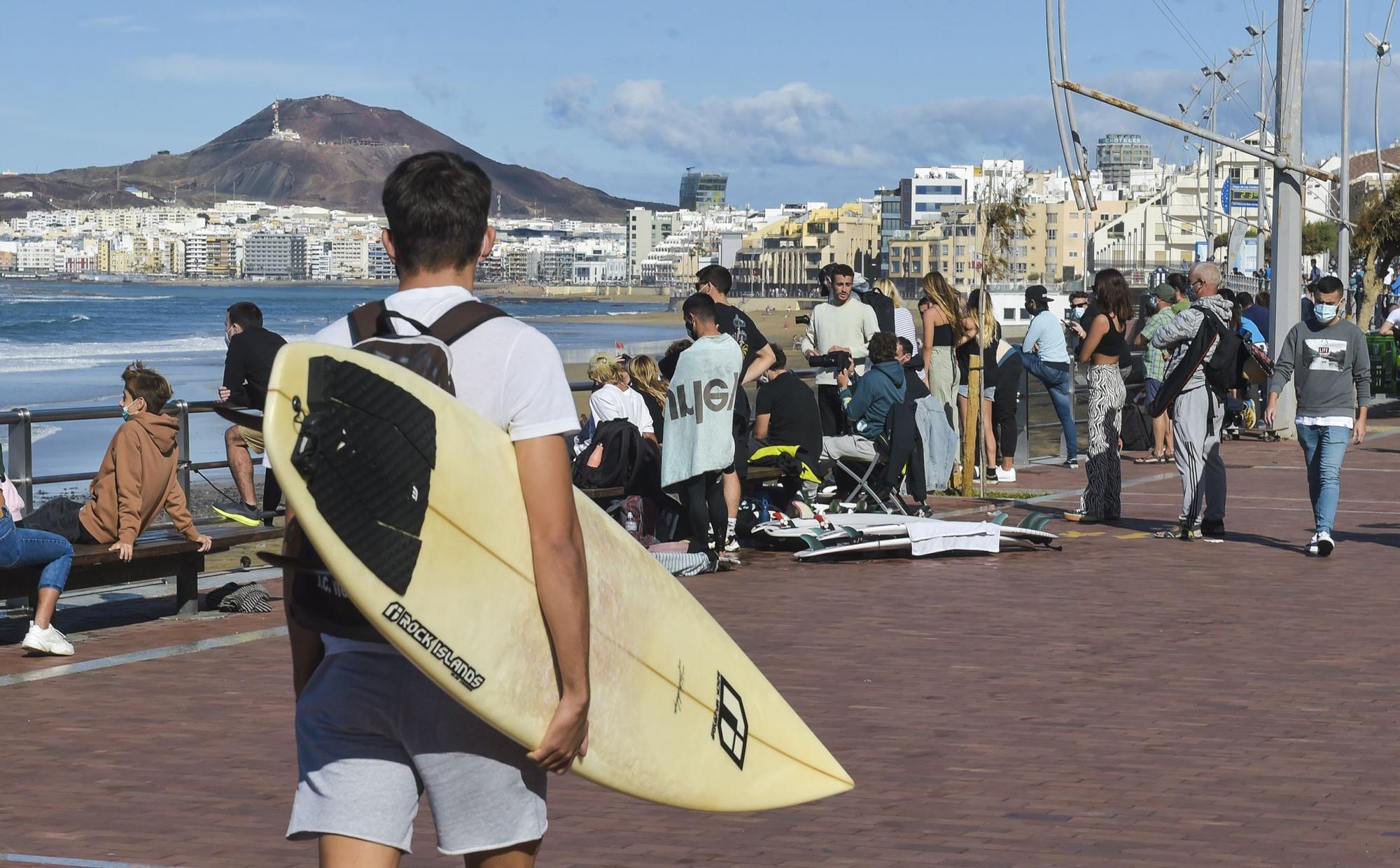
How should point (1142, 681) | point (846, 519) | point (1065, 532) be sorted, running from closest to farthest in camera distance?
1. point (1142, 681)
2. point (846, 519)
3. point (1065, 532)

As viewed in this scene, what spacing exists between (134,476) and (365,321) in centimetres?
632

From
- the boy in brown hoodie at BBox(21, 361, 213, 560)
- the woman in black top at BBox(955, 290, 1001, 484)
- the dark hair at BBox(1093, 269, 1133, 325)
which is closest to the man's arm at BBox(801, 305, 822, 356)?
the woman in black top at BBox(955, 290, 1001, 484)

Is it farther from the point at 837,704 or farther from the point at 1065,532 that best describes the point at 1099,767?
the point at 1065,532

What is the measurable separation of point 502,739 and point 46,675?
5452mm

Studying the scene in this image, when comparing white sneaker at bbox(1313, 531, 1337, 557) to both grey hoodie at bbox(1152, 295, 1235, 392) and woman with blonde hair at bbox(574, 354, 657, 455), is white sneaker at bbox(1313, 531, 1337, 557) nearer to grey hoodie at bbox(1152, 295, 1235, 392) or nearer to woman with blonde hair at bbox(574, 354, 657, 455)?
grey hoodie at bbox(1152, 295, 1235, 392)

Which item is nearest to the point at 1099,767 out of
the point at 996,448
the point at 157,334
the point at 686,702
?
the point at 686,702

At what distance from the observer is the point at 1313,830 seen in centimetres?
551

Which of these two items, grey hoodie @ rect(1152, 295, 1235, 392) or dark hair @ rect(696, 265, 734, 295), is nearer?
dark hair @ rect(696, 265, 734, 295)

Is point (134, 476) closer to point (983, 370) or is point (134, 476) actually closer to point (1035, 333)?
point (983, 370)

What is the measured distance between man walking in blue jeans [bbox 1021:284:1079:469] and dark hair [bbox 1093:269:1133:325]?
13.0 feet

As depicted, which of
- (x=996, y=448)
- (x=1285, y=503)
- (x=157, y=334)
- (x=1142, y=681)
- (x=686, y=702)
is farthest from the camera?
(x=157, y=334)

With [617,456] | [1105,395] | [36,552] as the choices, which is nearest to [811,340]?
[1105,395]

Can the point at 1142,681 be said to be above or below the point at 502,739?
below

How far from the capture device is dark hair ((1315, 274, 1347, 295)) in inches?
485
